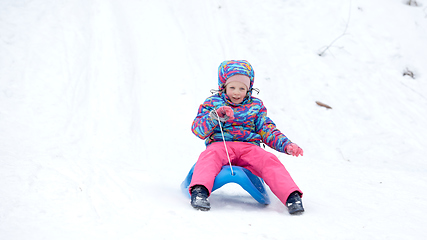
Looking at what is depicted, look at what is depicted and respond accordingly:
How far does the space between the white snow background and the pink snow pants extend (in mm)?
157

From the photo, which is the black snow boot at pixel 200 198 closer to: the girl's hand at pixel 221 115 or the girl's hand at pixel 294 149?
the girl's hand at pixel 221 115

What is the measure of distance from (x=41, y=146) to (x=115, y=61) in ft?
6.90

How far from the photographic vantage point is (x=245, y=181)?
2396 mm

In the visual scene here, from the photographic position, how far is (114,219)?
75.6 inches

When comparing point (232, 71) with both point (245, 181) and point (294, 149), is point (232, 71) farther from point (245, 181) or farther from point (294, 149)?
point (245, 181)

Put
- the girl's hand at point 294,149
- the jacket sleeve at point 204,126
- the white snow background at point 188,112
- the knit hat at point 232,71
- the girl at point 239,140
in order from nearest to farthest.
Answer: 1. the white snow background at point 188,112
2. the girl at point 239,140
3. the girl's hand at point 294,149
4. the jacket sleeve at point 204,126
5. the knit hat at point 232,71

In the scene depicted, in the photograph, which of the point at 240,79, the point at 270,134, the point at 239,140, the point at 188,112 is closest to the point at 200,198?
the point at 239,140

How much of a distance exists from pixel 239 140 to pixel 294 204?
0.67 m

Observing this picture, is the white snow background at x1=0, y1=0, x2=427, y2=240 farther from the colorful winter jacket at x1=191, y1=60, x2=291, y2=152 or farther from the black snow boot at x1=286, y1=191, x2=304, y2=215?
the colorful winter jacket at x1=191, y1=60, x2=291, y2=152

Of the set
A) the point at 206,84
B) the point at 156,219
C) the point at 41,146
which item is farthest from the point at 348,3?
the point at 156,219

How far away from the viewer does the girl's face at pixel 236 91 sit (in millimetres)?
2809

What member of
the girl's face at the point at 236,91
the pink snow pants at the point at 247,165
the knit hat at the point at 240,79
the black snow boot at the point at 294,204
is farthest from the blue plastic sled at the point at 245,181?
the knit hat at the point at 240,79

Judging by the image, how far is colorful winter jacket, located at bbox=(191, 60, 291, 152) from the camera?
108 inches

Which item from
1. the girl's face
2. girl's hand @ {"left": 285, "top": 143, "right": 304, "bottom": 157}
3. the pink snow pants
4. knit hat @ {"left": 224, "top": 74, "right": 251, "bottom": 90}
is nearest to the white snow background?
the pink snow pants
